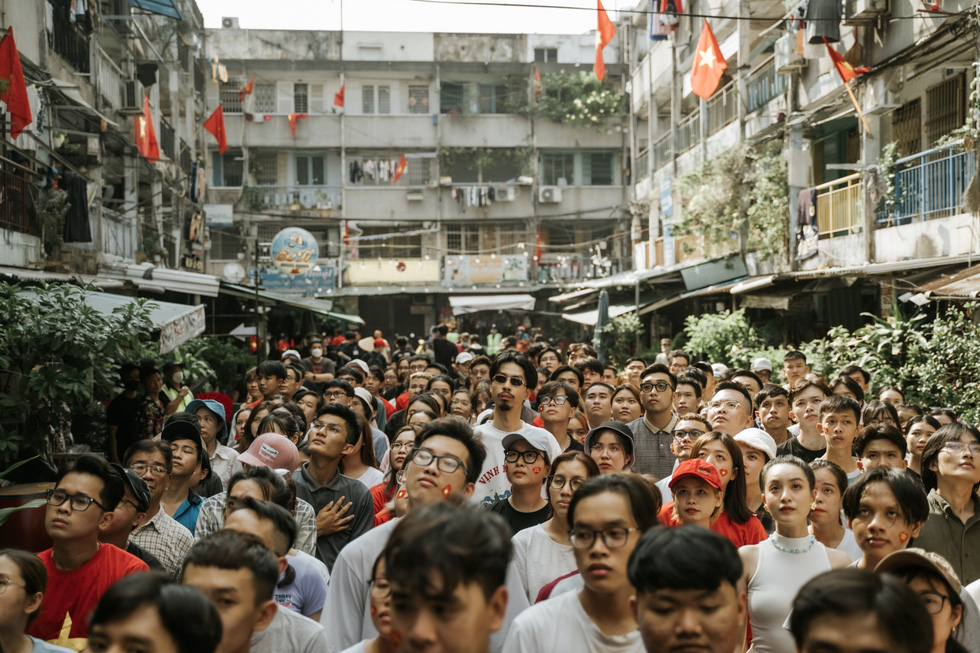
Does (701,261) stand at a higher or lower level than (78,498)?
higher

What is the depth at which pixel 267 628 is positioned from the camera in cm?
319

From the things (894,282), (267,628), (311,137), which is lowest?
(267,628)

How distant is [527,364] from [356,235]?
27.2 m

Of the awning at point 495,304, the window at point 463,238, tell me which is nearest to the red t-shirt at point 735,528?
the awning at point 495,304

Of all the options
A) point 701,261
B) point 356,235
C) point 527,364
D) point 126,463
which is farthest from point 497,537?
point 356,235

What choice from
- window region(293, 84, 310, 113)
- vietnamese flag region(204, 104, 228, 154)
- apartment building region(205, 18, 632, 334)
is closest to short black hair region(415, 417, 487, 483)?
vietnamese flag region(204, 104, 228, 154)

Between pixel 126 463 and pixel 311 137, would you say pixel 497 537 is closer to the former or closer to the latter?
pixel 126 463

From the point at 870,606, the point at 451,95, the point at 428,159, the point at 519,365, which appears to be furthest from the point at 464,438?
the point at 451,95

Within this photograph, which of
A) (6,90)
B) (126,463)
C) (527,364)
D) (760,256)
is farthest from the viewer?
(760,256)

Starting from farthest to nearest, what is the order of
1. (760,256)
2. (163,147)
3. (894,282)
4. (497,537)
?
1. (163,147)
2. (760,256)
3. (894,282)
4. (497,537)

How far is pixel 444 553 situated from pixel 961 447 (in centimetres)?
378

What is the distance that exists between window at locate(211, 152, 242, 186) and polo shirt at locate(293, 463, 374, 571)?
29.2 meters

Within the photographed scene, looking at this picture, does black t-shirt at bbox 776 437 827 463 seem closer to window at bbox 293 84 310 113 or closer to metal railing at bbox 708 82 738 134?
metal railing at bbox 708 82 738 134

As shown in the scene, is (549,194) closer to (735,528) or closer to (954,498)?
(954,498)
